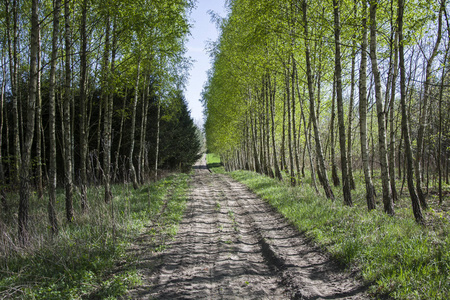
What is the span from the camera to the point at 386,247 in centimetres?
482

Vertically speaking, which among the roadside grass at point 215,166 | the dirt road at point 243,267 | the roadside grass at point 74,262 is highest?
the roadside grass at point 74,262

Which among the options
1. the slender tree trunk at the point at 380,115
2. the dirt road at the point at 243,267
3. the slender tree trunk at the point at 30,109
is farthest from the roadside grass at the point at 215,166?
the slender tree trunk at the point at 30,109

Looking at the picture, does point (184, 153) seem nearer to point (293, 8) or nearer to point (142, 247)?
point (293, 8)

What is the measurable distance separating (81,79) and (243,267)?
22.1 feet

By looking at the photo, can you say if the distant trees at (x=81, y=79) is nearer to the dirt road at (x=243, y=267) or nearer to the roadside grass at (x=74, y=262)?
the roadside grass at (x=74, y=262)

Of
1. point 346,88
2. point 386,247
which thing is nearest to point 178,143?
point 346,88

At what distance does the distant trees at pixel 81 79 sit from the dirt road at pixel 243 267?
2.67m

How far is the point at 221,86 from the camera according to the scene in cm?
2361

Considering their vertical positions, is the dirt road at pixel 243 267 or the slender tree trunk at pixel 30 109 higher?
the slender tree trunk at pixel 30 109

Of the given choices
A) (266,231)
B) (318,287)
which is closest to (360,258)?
(318,287)

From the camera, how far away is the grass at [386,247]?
370 cm

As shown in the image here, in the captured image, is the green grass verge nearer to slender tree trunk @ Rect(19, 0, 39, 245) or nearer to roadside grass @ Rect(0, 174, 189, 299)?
roadside grass @ Rect(0, 174, 189, 299)

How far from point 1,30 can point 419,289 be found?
659 inches

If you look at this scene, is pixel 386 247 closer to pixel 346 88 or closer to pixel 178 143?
pixel 346 88
